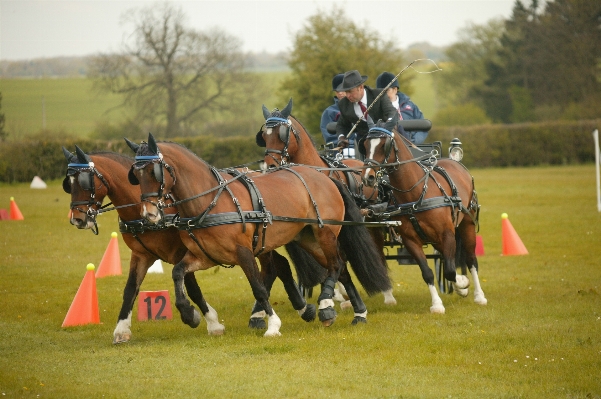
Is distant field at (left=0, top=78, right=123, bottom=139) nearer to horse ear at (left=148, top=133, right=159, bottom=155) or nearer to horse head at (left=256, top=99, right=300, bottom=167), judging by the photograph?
horse head at (left=256, top=99, right=300, bottom=167)

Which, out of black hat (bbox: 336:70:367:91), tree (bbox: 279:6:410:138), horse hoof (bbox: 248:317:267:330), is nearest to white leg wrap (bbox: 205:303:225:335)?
horse hoof (bbox: 248:317:267:330)

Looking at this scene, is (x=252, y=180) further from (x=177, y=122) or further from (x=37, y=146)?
(x=177, y=122)

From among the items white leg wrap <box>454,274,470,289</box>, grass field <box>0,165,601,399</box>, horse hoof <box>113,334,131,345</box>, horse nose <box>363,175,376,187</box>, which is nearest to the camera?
grass field <box>0,165,601,399</box>

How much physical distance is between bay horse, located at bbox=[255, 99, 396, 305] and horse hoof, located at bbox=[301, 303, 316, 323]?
913 millimetres

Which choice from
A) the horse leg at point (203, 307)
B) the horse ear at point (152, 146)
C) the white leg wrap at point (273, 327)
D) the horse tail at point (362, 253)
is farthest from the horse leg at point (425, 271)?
the horse ear at point (152, 146)

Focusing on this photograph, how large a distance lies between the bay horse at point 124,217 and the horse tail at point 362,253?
174 centimetres

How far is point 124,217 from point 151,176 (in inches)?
35.8

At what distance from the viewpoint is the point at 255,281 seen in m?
7.45

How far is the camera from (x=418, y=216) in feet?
29.6

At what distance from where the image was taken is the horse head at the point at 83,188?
721cm

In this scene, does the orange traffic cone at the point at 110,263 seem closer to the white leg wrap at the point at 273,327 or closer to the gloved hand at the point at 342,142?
the gloved hand at the point at 342,142

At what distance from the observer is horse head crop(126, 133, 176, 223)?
22.1 feet

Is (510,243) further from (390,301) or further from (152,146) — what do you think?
(152,146)

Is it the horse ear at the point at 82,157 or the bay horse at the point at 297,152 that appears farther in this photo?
the bay horse at the point at 297,152
